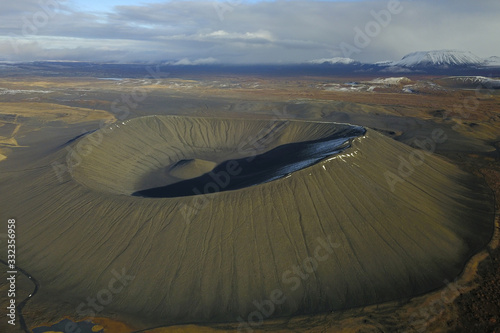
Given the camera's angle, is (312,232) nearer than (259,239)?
No

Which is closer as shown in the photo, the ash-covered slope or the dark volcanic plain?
the dark volcanic plain

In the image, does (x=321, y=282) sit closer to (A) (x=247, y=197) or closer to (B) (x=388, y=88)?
(A) (x=247, y=197)

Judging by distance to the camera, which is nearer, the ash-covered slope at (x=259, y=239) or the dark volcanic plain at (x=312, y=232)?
the dark volcanic plain at (x=312, y=232)

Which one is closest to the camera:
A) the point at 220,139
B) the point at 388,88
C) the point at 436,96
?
the point at 220,139

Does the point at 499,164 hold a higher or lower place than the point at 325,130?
lower

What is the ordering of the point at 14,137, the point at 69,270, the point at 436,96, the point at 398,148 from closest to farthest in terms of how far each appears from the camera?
1. the point at 69,270
2. the point at 398,148
3. the point at 14,137
4. the point at 436,96

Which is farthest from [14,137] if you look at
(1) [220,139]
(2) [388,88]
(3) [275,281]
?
(2) [388,88]

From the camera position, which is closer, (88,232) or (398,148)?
(88,232)

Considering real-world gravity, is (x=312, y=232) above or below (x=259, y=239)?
above
